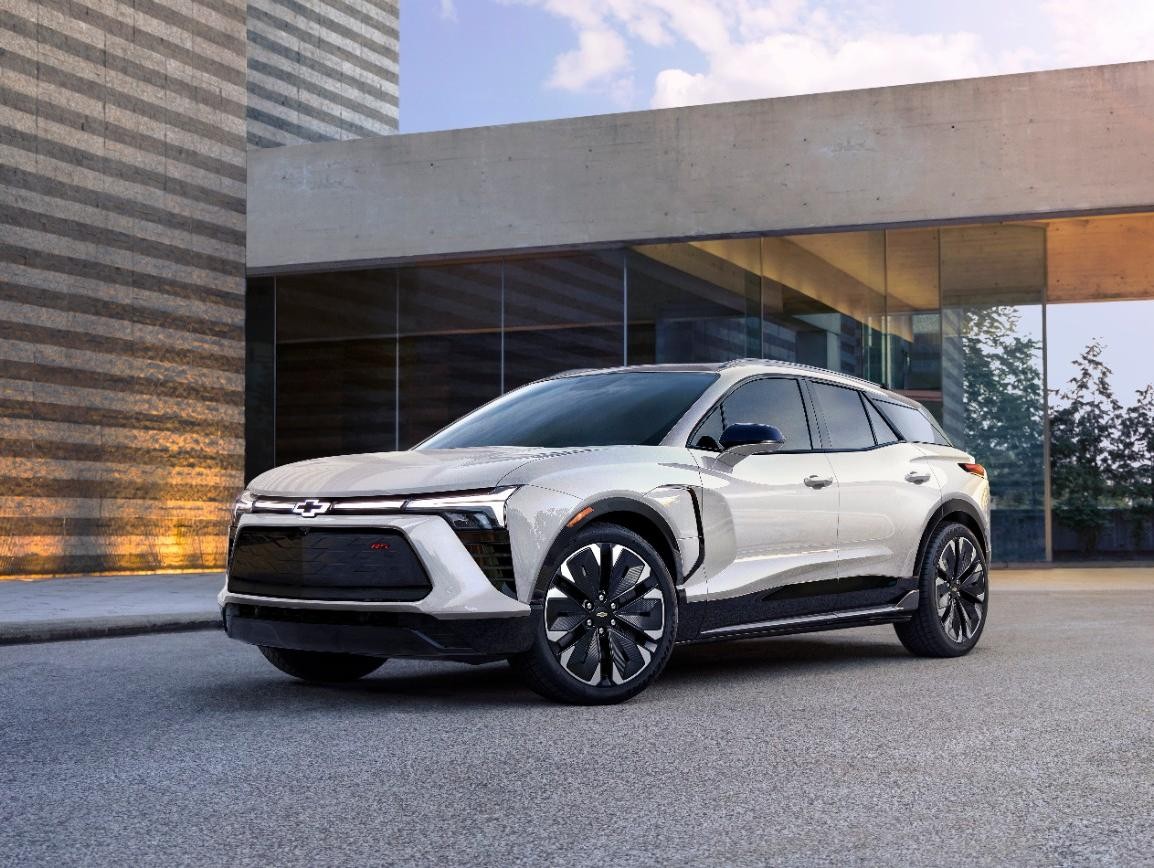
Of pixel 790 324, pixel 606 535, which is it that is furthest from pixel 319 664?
pixel 790 324

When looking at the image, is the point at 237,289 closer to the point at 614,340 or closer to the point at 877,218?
the point at 614,340

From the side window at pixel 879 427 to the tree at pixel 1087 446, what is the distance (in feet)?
44.3

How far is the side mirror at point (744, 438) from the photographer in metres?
7.19

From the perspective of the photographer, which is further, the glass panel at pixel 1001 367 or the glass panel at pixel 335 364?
the glass panel at pixel 335 364

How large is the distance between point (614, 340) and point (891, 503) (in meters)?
11.8

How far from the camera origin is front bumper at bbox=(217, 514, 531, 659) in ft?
20.4

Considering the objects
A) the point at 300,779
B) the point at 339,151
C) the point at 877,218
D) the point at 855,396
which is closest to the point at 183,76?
the point at 339,151

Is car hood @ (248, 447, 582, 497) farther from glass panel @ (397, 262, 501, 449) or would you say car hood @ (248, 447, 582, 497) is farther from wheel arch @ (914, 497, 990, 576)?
glass panel @ (397, 262, 501, 449)

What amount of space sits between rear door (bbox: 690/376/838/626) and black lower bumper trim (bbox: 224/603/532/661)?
1.29m

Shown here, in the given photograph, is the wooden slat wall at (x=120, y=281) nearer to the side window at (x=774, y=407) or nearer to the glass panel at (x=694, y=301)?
the glass panel at (x=694, y=301)

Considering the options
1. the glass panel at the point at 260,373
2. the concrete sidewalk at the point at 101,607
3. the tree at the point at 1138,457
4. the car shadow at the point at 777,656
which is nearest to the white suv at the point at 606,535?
the car shadow at the point at 777,656

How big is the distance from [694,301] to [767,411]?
12005 mm

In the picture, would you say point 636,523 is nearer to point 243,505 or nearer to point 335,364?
point 243,505

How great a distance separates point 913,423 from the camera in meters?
9.32
